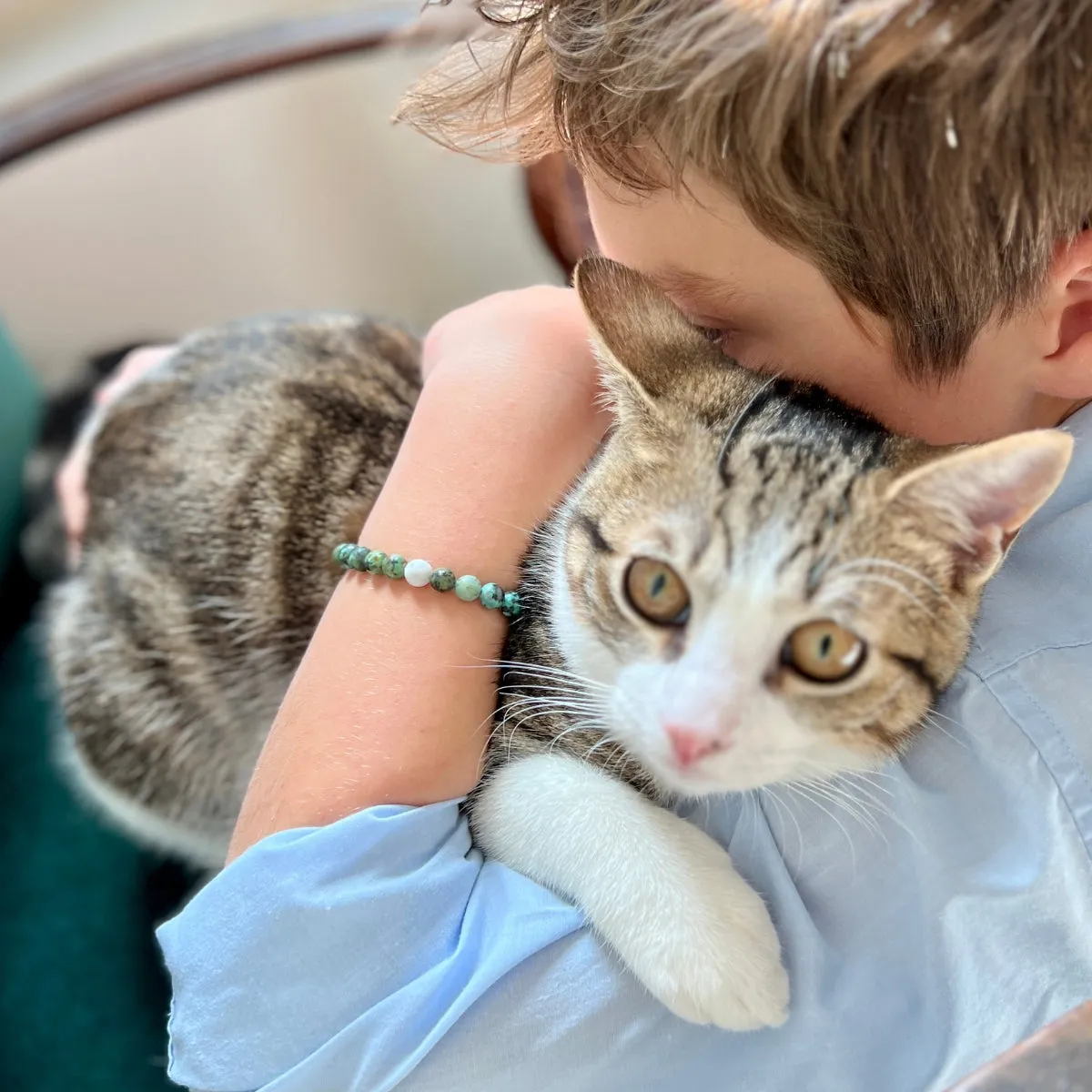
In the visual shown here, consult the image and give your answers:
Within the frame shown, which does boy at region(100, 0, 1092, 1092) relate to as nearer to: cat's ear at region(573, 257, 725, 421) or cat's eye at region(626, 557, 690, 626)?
cat's ear at region(573, 257, 725, 421)

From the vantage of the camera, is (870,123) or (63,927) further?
(63,927)

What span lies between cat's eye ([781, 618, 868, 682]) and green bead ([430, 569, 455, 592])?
1.03 ft

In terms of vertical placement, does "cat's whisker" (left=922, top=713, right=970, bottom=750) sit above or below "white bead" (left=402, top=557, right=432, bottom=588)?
below

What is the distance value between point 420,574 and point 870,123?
0.52 m

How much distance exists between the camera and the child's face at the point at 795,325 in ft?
2.66

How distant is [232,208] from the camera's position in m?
2.32

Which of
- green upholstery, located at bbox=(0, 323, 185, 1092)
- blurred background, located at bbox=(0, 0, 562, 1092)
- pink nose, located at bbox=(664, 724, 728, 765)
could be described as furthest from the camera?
blurred background, located at bbox=(0, 0, 562, 1092)

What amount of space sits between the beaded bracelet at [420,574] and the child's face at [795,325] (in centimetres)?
34

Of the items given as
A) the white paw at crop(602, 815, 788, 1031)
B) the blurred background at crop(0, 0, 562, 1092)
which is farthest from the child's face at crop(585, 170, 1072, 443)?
the blurred background at crop(0, 0, 562, 1092)

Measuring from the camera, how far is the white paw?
750 millimetres

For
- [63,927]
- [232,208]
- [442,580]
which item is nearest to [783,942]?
[442,580]

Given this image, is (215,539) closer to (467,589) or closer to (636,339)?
(467,589)

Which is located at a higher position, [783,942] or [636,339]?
[636,339]

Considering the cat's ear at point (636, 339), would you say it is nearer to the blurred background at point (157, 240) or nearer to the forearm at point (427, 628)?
the forearm at point (427, 628)
